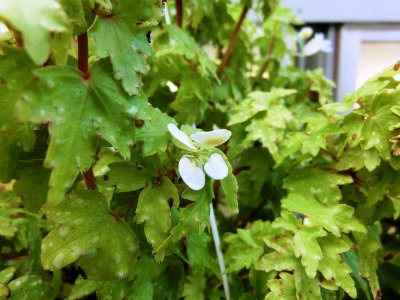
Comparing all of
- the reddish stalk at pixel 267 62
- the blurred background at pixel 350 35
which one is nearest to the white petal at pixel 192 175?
the reddish stalk at pixel 267 62

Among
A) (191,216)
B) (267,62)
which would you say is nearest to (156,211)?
(191,216)

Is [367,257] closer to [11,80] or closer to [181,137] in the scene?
[181,137]

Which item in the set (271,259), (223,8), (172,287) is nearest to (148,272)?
(172,287)

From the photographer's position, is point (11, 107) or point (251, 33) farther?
point (251, 33)

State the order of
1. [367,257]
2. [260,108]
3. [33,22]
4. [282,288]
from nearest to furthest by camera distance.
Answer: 1. [33,22]
2. [282,288]
3. [367,257]
4. [260,108]

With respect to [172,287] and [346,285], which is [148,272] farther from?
[346,285]
